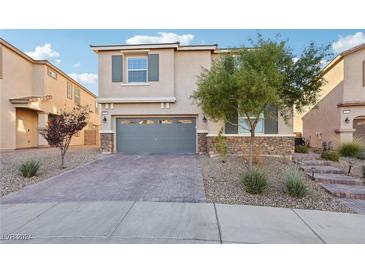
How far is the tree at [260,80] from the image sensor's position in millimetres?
6668

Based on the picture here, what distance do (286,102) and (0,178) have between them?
11.1 meters

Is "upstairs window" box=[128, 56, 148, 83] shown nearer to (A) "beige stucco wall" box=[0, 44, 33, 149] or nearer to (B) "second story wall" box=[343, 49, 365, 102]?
(A) "beige stucco wall" box=[0, 44, 33, 149]

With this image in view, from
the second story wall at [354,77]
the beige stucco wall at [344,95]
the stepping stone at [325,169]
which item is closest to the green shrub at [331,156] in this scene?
the stepping stone at [325,169]

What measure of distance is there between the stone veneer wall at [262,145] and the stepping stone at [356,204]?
5505mm

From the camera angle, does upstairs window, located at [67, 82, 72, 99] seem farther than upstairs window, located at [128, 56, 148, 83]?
Yes

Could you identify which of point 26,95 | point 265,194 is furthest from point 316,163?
point 26,95

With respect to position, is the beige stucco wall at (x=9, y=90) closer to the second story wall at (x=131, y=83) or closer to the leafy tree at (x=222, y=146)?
the second story wall at (x=131, y=83)

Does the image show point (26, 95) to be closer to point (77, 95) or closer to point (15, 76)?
point (15, 76)

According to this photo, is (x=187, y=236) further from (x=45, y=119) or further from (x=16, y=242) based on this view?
(x=45, y=119)

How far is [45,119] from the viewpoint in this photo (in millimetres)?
16906

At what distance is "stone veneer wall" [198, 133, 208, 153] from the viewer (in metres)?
12.9


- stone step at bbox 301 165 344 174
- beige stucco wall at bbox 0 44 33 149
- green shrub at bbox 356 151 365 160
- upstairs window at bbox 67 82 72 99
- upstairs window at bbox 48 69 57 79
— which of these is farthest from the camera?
upstairs window at bbox 67 82 72 99

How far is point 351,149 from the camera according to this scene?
36.6 feet

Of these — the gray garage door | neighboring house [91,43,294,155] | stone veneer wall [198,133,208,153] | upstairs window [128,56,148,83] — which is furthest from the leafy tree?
upstairs window [128,56,148,83]
